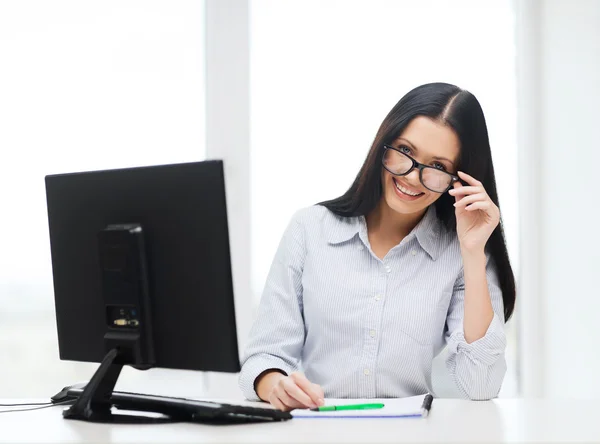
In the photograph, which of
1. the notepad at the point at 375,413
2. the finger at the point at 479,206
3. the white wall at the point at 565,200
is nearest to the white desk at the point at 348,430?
the notepad at the point at 375,413

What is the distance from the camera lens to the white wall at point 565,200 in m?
2.97

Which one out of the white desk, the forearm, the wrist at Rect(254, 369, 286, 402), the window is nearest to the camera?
the white desk

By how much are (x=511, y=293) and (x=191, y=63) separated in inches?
68.0

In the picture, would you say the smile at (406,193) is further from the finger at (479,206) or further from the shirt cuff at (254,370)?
the shirt cuff at (254,370)

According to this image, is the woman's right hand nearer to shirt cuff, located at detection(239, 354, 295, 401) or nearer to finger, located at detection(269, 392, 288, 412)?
finger, located at detection(269, 392, 288, 412)

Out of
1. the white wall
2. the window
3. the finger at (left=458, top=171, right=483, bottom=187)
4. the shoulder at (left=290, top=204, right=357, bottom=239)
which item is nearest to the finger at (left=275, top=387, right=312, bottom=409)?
the shoulder at (left=290, top=204, right=357, bottom=239)

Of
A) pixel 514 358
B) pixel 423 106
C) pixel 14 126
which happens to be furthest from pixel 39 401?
pixel 514 358

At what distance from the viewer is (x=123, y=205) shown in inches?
53.6

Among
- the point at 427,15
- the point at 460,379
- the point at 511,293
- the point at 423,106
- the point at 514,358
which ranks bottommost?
the point at 514,358

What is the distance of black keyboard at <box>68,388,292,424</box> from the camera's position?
1.29m

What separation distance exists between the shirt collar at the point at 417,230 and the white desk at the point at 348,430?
1.91 feet

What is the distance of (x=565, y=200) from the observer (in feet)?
10.1

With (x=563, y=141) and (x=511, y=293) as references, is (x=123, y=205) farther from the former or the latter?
(x=563, y=141)

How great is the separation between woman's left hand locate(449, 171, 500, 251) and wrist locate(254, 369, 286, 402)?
22.1 inches
